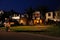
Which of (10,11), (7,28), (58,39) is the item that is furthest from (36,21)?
(58,39)

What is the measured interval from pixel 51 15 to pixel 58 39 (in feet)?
252

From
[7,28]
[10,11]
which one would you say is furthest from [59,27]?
[10,11]

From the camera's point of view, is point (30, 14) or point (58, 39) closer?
point (58, 39)

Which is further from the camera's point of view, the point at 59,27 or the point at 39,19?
the point at 39,19

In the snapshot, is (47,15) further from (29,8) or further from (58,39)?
(58,39)

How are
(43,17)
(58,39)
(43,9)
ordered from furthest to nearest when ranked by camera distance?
1. (43,9)
2. (43,17)
3. (58,39)

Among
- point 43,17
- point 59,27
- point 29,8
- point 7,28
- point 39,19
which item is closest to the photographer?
point 59,27

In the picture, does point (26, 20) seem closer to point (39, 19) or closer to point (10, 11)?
point (39, 19)

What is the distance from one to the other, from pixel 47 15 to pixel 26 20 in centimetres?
1106

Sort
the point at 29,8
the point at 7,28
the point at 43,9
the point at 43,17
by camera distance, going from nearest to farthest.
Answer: the point at 7,28 → the point at 43,17 → the point at 43,9 → the point at 29,8

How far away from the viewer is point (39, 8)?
11350 cm

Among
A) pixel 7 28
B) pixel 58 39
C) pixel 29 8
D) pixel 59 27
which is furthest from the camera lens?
pixel 29 8

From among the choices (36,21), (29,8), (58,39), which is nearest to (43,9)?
(29,8)

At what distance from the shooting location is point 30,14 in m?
116
